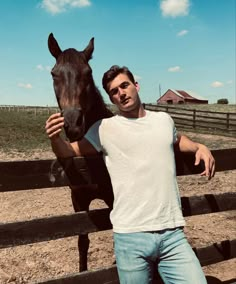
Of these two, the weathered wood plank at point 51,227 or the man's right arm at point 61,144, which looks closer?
the man's right arm at point 61,144

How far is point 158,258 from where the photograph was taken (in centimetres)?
245

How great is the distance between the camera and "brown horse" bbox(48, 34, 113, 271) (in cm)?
286

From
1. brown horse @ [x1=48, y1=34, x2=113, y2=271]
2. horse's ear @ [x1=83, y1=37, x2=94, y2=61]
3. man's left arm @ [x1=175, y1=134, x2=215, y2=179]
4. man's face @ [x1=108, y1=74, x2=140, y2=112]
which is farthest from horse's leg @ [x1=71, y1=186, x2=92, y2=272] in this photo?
horse's ear @ [x1=83, y1=37, x2=94, y2=61]

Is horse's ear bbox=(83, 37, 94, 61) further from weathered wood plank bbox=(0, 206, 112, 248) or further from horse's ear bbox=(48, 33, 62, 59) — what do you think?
weathered wood plank bbox=(0, 206, 112, 248)

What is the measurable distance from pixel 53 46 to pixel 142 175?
212 cm

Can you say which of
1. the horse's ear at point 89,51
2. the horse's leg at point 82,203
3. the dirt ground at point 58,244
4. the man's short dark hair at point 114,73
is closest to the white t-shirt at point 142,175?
the man's short dark hair at point 114,73

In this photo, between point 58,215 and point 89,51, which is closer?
point 58,215

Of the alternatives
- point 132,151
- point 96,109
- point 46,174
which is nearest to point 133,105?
point 132,151

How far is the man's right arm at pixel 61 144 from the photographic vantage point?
7.75 feet

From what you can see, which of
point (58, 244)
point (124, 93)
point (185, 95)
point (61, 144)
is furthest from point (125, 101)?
point (185, 95)

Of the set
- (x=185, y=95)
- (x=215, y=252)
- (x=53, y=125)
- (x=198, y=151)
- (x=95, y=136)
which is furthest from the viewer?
(x=185, y=95)

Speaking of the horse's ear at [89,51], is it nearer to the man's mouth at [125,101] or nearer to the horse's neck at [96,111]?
the horse's neck at [96,111]

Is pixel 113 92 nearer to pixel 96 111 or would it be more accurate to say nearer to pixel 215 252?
pixel 96 111

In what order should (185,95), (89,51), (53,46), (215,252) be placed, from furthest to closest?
(185,95)
(89,51)
(53,46)
(215,252)
